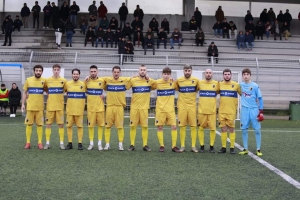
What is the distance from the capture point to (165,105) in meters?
11.0

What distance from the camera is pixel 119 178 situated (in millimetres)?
7766

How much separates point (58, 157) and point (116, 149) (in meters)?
1.71

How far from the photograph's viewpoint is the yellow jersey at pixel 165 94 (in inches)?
432

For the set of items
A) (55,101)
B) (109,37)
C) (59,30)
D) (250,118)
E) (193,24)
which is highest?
(193,24)

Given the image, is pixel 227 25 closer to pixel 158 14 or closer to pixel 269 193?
pixel 158 14

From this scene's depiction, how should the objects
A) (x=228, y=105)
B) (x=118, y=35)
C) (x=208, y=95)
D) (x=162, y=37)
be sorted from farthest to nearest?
(x=162, y=37) < (x=118, y=35) < (x=208, y=95) < (x=228, y=105)

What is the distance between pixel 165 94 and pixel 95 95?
1556mm

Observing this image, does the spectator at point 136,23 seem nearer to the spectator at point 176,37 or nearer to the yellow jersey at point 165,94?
the spectator at point 176,37

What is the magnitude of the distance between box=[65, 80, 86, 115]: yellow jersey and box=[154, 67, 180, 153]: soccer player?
1.65 meters

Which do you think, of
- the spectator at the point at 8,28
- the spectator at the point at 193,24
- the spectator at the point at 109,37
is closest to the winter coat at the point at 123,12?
the spectator at the point at 109,37

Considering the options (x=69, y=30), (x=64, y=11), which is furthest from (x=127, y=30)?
(x=64, y=11)

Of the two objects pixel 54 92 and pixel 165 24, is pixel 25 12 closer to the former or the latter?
pixel 165 24

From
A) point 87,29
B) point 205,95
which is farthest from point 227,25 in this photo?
point 205,95

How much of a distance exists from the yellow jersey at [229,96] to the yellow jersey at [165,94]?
1.09 metres
